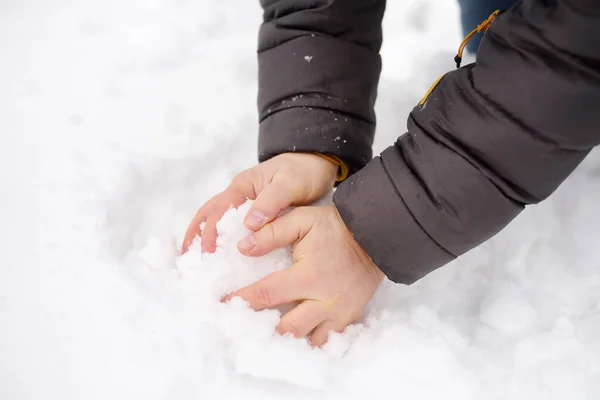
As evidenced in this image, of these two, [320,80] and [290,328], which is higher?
[320,80]

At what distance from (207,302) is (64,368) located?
0.67 feet

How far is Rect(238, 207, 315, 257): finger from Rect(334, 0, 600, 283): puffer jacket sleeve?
6cm

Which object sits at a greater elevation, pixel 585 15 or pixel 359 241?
pixel 585 15

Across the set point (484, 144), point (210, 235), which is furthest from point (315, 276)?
point (484, 144)

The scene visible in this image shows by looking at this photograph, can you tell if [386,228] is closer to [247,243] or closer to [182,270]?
[247,243]

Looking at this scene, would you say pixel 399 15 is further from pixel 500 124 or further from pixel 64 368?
pixel 64 368

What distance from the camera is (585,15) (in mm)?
663

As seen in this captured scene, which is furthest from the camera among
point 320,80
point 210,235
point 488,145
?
point 320,80

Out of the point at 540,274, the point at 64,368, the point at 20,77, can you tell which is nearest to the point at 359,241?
the point at 540,274

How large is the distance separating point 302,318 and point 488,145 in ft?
1.16

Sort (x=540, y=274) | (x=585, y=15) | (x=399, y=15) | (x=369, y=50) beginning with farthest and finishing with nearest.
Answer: (x=399, y=15) < (x=369, y=50) < (x=540, y=274) < (x=585, y=15)

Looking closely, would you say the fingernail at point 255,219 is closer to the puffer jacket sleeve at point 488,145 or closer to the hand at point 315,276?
the hand at point 315,276

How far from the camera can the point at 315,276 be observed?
79 centimetres

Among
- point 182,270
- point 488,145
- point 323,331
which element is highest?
point 488,145
